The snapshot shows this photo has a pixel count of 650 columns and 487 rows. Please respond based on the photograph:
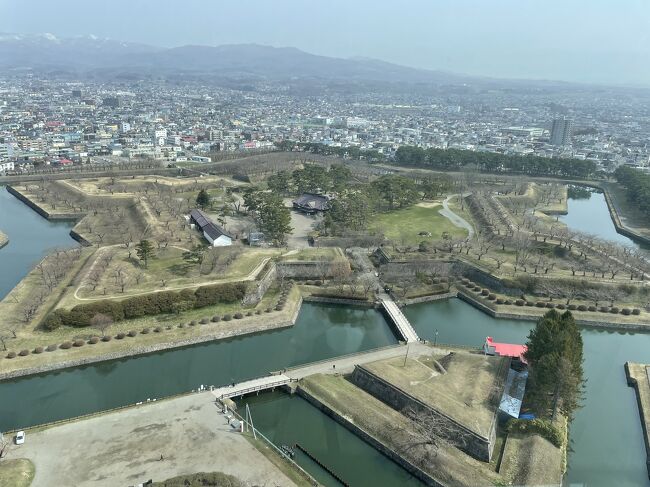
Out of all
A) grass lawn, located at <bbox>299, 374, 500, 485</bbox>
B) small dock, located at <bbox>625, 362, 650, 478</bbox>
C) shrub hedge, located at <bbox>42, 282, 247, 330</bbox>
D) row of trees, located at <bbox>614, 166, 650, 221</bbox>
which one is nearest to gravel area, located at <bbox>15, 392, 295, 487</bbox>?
grass lawn, located at <bbox>299, 374, 500, 485</bbox>

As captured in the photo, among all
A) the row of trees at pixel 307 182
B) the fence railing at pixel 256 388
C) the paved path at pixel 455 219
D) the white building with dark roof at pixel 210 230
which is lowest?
the fence railing at pixel 256 388

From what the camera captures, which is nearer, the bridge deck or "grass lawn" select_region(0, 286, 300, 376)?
the bridge deck

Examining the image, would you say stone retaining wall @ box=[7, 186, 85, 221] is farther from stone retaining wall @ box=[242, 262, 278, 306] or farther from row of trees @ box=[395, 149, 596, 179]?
row of trees @ box=[395, 149, 596, 179]

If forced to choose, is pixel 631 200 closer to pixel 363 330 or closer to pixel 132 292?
pixel 363 330

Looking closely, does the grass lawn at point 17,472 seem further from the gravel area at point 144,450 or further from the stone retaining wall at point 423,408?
the stone retaining wall at point 423,408

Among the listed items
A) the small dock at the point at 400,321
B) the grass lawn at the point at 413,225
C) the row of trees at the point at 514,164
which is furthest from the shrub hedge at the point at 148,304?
the row of trees at the point at 514,164

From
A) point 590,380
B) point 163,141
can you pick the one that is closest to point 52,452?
point 590,380

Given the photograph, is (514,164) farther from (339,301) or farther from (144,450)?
(144,450)
